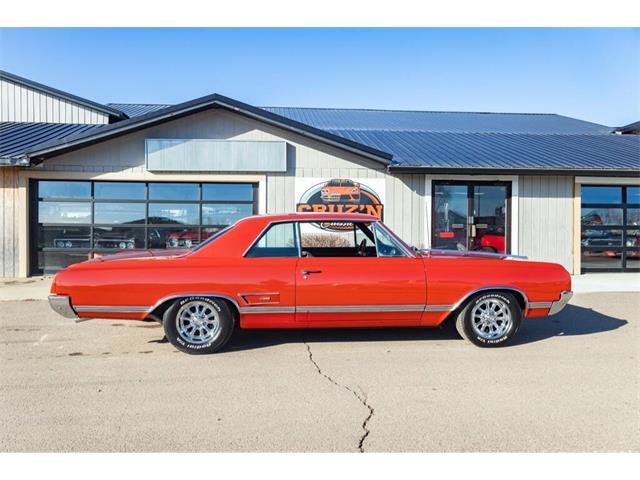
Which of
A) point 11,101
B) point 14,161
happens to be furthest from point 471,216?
point 11,101

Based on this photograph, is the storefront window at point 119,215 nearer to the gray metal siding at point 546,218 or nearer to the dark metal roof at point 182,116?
the dark metal roof at point 182,116

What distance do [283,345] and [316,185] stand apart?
A: 239 inches

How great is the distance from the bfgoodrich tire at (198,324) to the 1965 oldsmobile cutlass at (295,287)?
11 mm

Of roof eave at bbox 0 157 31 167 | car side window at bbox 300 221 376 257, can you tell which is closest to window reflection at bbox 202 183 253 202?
roof eave at bbox 0 157 31 167

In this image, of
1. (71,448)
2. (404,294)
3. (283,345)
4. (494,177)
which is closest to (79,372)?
(71,448)

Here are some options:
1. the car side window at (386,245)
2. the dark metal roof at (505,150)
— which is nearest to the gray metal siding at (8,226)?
the dark metal roof at (505,150)

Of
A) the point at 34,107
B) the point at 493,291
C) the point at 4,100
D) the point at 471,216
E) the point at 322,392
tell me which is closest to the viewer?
the point at 322,392

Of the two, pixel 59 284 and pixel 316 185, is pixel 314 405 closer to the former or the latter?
pixel 59 284

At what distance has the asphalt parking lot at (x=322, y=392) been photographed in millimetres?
3041

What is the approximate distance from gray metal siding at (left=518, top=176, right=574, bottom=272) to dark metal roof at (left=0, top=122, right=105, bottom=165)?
426 inches

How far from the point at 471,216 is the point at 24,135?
11.5m

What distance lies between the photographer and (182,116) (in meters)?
10.5

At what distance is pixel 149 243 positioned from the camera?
35.4 ft

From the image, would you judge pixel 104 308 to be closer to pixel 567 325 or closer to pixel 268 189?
pixel 567 325
